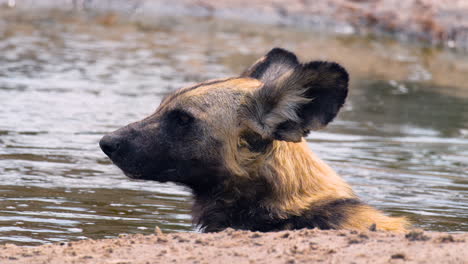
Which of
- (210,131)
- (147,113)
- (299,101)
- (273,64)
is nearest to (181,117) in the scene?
(210,131)

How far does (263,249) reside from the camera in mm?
4312

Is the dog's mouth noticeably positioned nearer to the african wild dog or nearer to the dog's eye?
the african wild dog

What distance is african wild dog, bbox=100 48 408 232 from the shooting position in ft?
15.9

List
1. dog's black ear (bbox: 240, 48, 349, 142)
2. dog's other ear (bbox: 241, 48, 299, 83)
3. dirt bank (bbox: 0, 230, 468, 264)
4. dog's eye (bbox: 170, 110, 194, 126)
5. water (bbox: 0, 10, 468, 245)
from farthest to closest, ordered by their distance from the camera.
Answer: water (bbox: 0, 10, 468, 245), dog's other ear (bbox: 241, 48, 299, 83), dog's eye (bbox: 170, 110, 194, 126), dog's black ear (bbox: 240, 48, 349, 142), dirt bank (bbox: 0, 230, 468, 264)

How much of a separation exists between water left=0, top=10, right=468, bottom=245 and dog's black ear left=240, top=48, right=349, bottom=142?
151 cm

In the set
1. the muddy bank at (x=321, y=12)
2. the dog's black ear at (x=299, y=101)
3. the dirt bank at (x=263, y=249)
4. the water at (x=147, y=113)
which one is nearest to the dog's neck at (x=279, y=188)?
the dog's black ear at (x=299, y=101)

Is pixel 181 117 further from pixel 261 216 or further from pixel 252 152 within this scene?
pixel 261 216

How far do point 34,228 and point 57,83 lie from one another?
20.8ft

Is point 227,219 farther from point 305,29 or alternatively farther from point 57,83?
point 305,29

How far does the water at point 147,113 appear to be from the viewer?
6.68 metres

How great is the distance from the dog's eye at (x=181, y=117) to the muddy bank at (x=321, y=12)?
1702cm

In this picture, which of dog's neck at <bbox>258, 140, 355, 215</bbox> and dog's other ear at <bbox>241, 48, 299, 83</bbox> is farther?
dog's other ear at <bbox>241, 48, 299, 83</bbox>

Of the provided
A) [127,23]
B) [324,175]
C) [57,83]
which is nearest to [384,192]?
[324,175]

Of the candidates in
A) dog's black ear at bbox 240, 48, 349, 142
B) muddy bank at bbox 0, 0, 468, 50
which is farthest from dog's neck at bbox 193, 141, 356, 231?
muddy bank at bbox 0, 0, 468, 50
